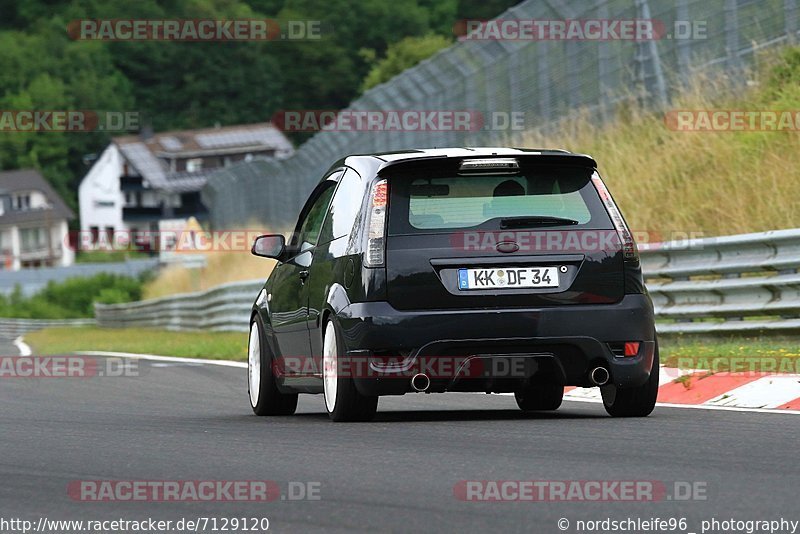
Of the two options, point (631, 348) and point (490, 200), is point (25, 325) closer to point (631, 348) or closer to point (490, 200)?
point (490, 200)

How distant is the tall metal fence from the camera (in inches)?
832

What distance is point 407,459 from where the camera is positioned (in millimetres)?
8031

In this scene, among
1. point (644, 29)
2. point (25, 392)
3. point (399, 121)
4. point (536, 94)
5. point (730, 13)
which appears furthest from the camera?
point (399, 121)

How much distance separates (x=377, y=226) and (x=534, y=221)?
860 mm

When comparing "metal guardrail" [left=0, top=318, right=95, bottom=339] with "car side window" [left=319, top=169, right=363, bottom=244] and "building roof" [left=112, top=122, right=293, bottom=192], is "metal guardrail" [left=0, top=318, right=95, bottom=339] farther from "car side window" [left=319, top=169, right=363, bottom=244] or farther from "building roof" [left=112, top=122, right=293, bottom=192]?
"car side window" [left=319, top=169, right=363, bottom=244]

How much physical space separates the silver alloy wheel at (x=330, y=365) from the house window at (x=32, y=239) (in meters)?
143

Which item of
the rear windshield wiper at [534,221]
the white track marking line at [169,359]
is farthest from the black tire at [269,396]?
the white track marking line at [169,359]

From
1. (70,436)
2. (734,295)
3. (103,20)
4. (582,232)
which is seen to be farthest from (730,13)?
(103,20)

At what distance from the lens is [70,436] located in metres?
9.79

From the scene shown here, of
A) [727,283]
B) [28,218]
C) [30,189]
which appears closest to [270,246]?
[727,283]

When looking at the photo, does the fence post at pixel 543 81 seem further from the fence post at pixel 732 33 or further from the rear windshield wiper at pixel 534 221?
the rear windshield wiper at pixel 534 221

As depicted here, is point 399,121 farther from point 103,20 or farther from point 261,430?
point 103,20

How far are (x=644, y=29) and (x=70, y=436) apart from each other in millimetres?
13898

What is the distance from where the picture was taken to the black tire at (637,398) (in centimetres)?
1005
